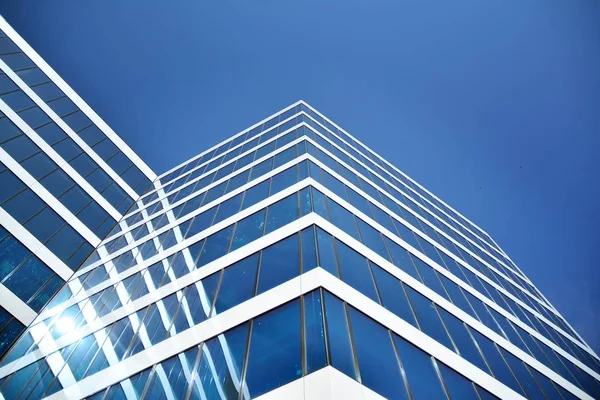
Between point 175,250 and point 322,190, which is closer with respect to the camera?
point 322,190

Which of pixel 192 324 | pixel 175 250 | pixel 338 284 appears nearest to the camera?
pixel 338 284

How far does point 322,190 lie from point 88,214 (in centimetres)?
1699

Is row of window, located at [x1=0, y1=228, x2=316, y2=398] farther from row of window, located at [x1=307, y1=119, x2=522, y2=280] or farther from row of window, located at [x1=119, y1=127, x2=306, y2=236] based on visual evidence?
row of window, located at [x1=307, y1=119, x2=522, y2=280]

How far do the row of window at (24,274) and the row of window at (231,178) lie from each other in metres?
7.23

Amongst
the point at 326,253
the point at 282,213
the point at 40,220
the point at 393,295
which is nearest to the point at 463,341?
the point at 393,295

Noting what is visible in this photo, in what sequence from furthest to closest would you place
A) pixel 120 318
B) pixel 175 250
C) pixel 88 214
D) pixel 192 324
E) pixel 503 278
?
pixel 503 278 → pixel 88 214 → pixel 175 250 → pixel 120 318 → pixel 192 324

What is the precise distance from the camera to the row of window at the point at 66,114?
2648cm

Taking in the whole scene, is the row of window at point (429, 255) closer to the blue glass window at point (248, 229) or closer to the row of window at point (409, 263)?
the row of window at point (409, 263)

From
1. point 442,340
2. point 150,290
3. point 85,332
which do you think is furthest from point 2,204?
point 442,340

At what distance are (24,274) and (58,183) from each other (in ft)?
23.6

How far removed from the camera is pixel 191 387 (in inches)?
417

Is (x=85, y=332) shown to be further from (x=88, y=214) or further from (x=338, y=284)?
(x=338, y=284)

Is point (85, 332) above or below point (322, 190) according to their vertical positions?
below

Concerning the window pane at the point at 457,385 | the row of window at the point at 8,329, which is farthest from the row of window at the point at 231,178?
the window pane at the point at 457,385
